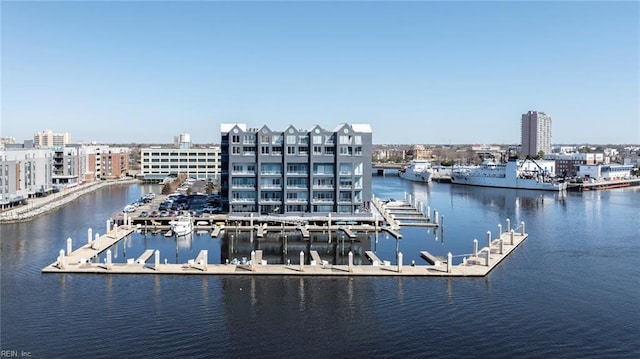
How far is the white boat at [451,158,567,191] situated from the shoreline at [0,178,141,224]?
64.4 meters

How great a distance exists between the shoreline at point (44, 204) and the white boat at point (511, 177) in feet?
211

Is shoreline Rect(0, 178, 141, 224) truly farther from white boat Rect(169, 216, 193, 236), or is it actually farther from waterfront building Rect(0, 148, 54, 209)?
white boat Rect(169, 216, 193, 236)

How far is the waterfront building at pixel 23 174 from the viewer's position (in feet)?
188

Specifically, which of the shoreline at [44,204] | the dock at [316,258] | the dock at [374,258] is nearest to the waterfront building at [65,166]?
the shoreline at [44,204]

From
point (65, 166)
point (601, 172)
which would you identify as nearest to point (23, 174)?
point (65, 166)

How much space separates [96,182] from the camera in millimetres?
92562

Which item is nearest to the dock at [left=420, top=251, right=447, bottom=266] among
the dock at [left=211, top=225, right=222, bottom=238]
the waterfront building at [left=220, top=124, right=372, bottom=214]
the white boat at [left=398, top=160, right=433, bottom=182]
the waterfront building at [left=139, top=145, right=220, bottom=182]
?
the waterfront building at [left=220, top=124, right=372, bottom=214]

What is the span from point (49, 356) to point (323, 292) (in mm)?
12415

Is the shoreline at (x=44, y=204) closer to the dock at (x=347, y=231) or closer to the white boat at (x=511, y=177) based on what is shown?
the dock at (x=347, y=231)

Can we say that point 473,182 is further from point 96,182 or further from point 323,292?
point 323,292

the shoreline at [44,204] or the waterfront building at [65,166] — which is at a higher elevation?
the waterfront building at [65,166]

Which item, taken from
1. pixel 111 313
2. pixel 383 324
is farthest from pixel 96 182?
pixel 383 324

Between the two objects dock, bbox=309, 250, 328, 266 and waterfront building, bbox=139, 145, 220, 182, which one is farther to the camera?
waterfront building, bbox=139, 145, 220, 182

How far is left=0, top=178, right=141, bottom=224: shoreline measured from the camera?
168ft
